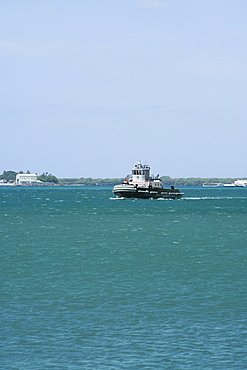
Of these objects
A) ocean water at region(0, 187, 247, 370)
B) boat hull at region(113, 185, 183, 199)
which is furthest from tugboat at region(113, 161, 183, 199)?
ocean water at region(0, 187, 247, 370)

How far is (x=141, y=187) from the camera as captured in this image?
17288 cm

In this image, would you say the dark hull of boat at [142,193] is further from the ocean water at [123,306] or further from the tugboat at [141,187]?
the ocean water at [123,306]

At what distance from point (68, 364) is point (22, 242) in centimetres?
3930

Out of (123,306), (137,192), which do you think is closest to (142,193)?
(137,192)

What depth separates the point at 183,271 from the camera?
39.6m

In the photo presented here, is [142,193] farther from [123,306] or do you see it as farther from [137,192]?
[123,306]

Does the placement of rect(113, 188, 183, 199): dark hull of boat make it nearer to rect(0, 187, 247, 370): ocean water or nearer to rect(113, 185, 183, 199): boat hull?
rect(113, 185, 183, 199): boat hull

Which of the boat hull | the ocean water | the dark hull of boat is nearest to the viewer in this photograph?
the ocean water

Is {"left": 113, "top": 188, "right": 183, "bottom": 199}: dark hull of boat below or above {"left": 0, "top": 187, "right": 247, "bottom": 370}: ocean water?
above

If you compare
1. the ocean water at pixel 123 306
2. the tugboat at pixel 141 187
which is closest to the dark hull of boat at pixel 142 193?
the tugboat at pixel 141 187

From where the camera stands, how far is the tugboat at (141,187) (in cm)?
17225

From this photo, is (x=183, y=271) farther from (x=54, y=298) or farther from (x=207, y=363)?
(x=207, y=363)

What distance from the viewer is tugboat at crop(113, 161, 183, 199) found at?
565 feet

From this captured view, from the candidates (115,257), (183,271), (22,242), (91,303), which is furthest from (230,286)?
(22,242)
